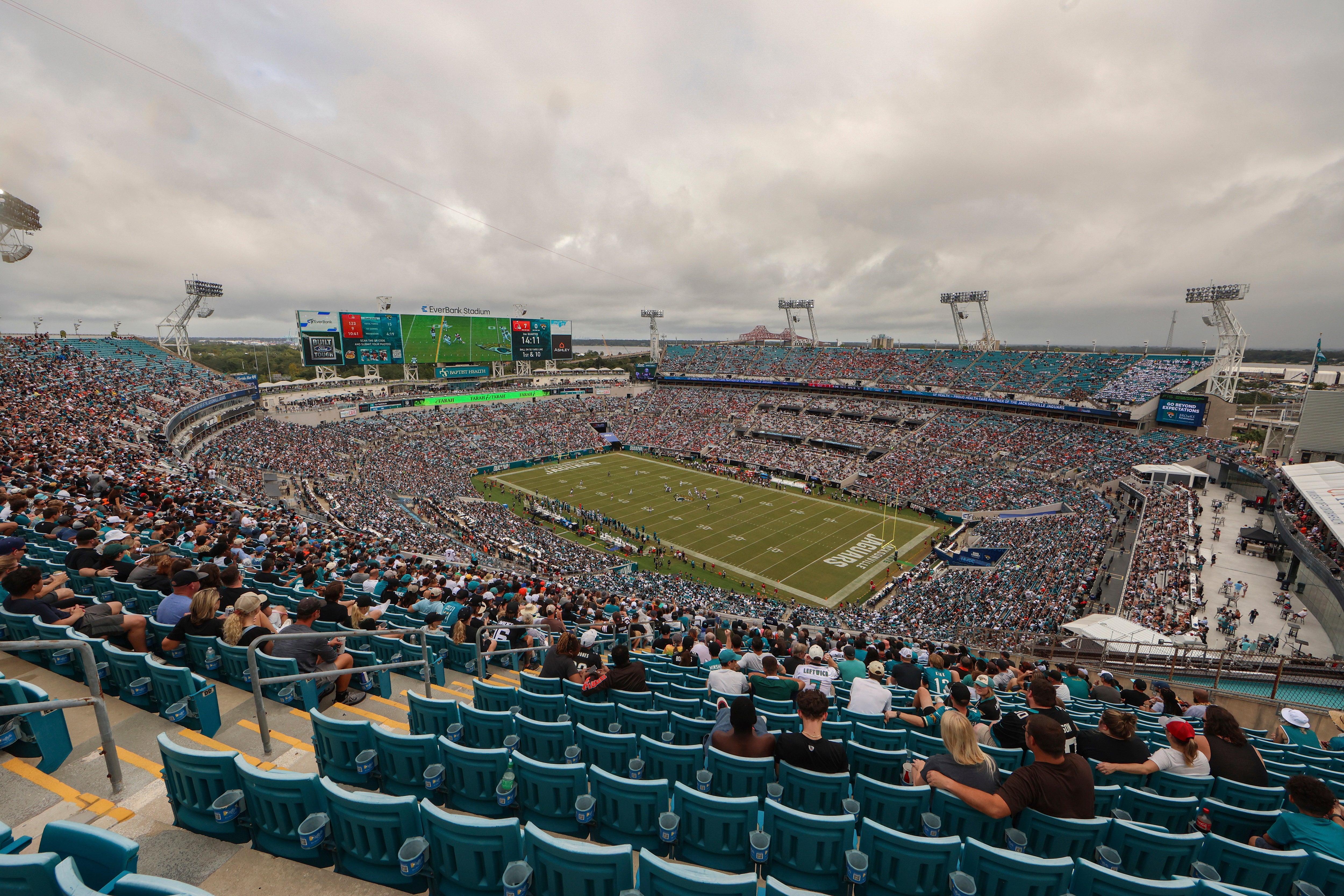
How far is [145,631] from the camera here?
257 inches

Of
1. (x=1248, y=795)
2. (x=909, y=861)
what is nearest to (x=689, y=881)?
(x=909, y=861)

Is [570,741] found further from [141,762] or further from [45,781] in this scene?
[45,781]

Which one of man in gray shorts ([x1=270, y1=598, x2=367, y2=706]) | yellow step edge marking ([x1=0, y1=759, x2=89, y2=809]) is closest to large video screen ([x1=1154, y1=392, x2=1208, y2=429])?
man in gray shorts ([x1=270, y1=598, x2=367, y2=706])

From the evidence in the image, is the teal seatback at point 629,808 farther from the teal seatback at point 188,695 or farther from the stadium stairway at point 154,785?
the teal seatback at point 188,695

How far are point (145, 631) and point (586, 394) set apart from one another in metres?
74.9

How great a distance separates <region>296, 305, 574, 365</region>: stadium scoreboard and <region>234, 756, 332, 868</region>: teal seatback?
5880 centimetres

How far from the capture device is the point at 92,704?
4.10 metres

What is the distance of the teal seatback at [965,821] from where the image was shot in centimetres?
424

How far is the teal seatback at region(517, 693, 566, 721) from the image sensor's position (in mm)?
6016

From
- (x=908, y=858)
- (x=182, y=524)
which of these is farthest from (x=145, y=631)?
(x=182, y=524)

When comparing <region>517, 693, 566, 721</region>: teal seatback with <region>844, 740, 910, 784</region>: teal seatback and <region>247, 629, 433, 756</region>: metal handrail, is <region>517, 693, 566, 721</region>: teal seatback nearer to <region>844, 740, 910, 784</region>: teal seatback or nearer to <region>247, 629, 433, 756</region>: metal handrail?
<region>247, 629, 433, 756</region>: metal handrail

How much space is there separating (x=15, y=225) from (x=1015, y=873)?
4954cm

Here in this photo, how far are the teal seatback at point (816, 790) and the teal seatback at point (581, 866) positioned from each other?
1.73 metres

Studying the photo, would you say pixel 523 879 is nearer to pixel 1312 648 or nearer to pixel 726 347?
pixel 1312 648
